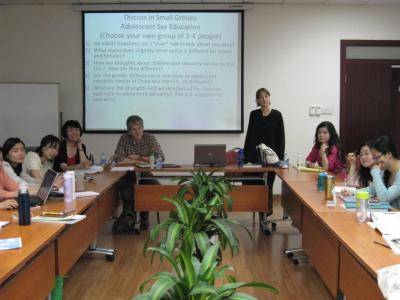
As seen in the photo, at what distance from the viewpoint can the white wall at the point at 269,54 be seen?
21.8 ft

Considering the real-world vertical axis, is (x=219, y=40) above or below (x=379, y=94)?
above

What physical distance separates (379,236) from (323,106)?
454 centimetres

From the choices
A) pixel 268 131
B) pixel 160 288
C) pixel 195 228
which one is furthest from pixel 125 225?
pixel 160 288

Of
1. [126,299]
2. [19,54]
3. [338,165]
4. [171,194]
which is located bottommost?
[126,299]

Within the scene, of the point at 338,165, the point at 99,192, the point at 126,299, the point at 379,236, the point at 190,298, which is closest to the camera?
the point at 190,298

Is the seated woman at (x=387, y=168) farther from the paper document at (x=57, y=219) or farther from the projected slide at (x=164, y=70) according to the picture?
Result: the projected slide at (x=164, y=70)

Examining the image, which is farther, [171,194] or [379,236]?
[171,194]

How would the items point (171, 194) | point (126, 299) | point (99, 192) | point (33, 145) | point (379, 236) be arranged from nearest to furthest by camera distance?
point (379, 236) → point (126, 299) → point (99, 192) → point (171, 194) → point (33, 145)

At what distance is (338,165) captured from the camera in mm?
4809

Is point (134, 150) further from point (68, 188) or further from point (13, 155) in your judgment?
point (68, 188)

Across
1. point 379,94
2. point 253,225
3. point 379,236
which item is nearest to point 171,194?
point 253,225

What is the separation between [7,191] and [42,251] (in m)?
1.28

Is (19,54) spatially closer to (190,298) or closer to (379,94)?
(379,94)

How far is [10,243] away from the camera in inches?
88.7
